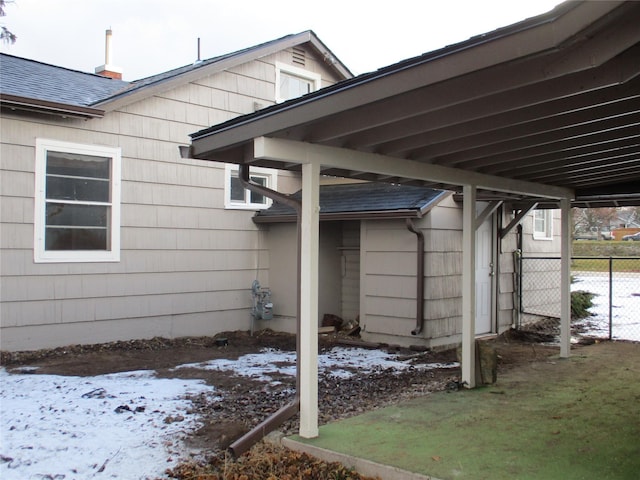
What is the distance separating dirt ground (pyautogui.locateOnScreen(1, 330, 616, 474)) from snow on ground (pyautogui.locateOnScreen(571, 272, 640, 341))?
171 centimetres

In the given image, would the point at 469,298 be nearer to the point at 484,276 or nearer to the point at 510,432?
the point at 510,432

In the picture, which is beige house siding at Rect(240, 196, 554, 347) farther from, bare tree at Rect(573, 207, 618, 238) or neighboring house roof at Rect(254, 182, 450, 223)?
bare tree at Rect(573, 207, 618, 238)

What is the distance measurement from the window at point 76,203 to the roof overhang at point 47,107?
15.7 inches

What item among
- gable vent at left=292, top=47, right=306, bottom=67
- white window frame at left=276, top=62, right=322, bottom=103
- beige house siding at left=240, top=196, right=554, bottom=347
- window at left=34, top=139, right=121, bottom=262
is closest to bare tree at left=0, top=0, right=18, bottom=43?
window at left=34, top=139, right=121, bottom=262

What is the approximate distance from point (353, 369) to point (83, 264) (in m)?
3.90

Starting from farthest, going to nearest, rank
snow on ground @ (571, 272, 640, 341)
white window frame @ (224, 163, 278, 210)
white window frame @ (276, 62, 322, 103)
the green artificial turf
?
white window frame @ (276, 62, 322, 103) → snow on ground @ (571, 272, 640, 341) → white window frame @ (224, 163, 278, 210) → the green artificial turf

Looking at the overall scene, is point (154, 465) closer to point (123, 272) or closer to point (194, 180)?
point (123, 272)

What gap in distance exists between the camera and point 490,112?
11.5 feet

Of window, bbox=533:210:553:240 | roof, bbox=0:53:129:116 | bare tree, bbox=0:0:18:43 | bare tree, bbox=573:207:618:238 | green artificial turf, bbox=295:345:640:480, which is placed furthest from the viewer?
bare tree, bbox=573:207:618:238

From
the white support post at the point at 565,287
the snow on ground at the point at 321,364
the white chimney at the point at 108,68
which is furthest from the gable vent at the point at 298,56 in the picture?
the white support post at the point at 565,287

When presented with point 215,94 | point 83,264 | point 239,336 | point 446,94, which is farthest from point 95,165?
point 446,94

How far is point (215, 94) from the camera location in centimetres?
954

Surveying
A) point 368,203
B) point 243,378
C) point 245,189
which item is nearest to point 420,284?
point 368,203

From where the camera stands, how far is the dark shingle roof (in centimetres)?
745
